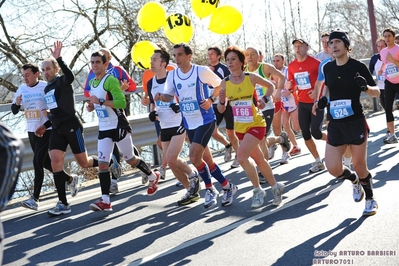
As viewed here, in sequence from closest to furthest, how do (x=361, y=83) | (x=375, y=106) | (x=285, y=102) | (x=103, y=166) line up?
1. (x=361, y=83)
2. (x=103, y=166)
3. (x=285, y=102)
4. (x=375, y=106)

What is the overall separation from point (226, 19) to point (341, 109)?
4.35 meters

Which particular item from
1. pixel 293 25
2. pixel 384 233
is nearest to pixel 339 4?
pixel 293 25

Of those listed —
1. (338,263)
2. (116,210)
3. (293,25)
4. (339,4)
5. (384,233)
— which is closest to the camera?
(338,263)

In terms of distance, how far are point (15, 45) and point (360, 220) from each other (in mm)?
10019

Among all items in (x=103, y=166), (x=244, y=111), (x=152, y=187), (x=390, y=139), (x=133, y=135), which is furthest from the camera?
(x=390, y=139)

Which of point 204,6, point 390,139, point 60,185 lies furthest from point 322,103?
point 390,139

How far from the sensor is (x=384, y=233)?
19.1 ft

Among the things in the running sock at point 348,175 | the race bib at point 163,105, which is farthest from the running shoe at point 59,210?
the running sock at point 348,175

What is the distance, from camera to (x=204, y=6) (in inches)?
420

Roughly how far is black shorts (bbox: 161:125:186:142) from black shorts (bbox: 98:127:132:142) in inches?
19.5

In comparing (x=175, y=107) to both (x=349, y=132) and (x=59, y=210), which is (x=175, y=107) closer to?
(x=59, y=210)

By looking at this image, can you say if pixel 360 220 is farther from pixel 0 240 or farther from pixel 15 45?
pixel 15 45

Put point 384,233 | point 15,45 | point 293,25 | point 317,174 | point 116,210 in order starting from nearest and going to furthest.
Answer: point 384,233
point 116,210
point 317,174
point 15,45
point 293,25

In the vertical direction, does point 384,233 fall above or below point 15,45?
below
